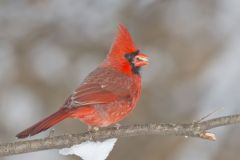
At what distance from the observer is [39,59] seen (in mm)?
6730

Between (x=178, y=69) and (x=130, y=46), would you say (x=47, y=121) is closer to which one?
(x=130, y=46)

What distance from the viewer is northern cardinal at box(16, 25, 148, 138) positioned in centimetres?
377

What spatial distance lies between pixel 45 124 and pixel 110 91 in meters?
0.67

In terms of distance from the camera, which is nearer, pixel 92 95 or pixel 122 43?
pixel 92 95

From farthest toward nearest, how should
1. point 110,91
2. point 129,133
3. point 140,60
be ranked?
point 140,60 < point 110,91 < point 129,133

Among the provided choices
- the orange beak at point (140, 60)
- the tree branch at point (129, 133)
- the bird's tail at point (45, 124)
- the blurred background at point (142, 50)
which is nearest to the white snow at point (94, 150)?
the tree branch at point (129, 133)

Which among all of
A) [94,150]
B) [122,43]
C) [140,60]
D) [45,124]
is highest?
[122,43]

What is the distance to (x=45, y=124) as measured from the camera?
138 inches

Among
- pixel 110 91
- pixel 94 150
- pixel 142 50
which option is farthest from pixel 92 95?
pixel 142 50

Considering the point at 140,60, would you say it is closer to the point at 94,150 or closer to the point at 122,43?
the point at 122,43

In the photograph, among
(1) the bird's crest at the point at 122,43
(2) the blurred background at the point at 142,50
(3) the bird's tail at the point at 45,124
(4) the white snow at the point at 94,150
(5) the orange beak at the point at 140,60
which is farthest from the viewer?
(2) the blurred background at the point at 142,50

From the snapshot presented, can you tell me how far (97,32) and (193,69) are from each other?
108cm

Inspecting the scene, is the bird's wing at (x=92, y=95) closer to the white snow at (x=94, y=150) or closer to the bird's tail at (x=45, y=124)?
the bird's tail at (x=45, y=124)

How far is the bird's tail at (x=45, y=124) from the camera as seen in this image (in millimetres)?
3373
